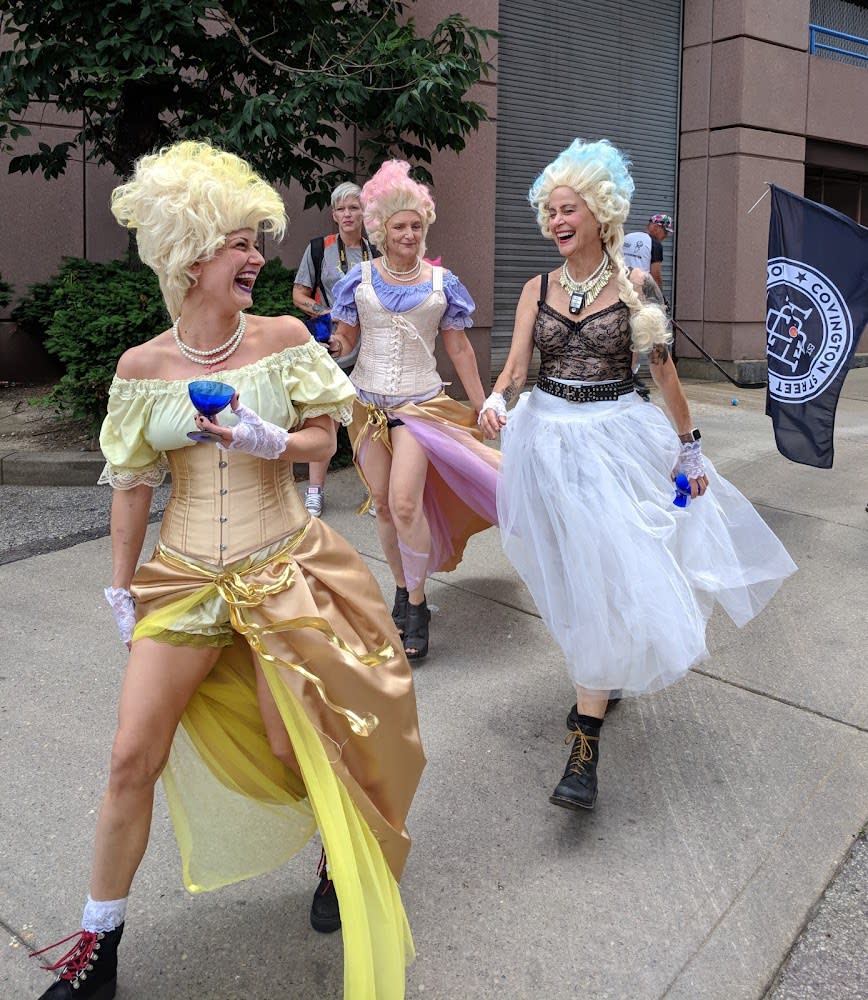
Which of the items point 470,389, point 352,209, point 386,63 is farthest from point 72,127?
point 470,389

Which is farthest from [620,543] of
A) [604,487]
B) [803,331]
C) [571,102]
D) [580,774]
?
[571,102]

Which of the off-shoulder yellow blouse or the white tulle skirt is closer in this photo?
the off-shoulder yellow blouse

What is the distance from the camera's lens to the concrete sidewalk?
251 cm

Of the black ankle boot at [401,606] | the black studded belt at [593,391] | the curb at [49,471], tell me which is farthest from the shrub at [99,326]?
the black studded belt at [593,391]

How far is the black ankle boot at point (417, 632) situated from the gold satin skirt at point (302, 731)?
1.68 meters

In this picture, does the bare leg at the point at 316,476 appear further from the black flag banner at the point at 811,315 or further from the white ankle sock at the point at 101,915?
the white ankle sock at the point at 101,915

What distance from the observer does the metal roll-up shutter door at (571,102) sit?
11211mm

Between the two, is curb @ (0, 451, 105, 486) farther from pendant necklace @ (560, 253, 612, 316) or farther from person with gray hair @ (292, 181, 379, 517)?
pendant necklace @ (560, 253, 612, 316)

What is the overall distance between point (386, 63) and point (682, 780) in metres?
5.42

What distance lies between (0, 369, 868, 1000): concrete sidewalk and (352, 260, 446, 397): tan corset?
1.15m

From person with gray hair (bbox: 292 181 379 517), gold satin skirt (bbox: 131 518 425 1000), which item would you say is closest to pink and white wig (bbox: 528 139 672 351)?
gold satin skirt (bbox: 131 518 425 1000)

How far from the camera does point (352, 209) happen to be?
20.3ft

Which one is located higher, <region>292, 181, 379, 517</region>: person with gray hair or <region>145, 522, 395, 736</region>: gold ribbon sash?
<region>292, 181, 379, 517</region>: person with gray hair

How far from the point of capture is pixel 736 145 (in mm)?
12547
